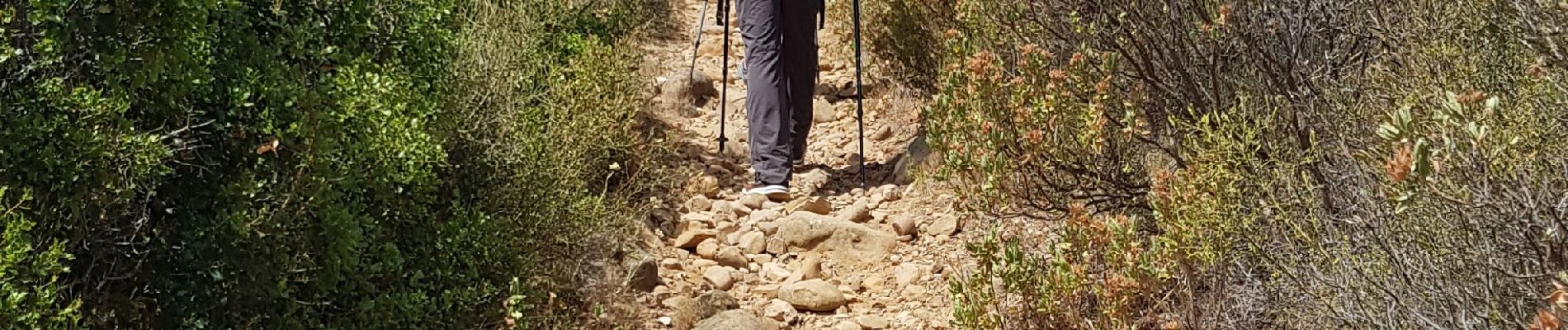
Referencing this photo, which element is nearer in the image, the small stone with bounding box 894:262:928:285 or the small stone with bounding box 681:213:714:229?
the small stone with bounding box 894:262:928:285

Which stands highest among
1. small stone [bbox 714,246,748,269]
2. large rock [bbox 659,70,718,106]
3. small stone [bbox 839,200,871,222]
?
large rock [bbox 659,70,718,106]

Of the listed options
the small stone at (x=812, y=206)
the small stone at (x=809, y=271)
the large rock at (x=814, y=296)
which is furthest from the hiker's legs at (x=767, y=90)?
the large rock at (x=814, y=296)

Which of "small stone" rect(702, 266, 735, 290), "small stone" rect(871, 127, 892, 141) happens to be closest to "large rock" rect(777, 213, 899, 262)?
"small stone" rect(702, 266, 735, 290)

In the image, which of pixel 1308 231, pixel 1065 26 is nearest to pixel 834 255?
pixel 1065 26

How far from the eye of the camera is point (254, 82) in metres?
3.15

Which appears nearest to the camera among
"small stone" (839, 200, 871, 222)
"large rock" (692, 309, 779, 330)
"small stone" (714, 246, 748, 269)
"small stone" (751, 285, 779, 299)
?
"large rock" (692, 309, 779, 330)

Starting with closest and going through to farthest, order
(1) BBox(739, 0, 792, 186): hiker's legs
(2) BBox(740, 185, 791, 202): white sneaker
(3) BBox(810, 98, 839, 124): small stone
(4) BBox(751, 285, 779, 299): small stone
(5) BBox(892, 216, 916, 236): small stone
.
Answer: (4) BBox(751, 285, 779, 299): small stone → (5) BBox(892, 216, 916, 236): small stone → (1) BBox(739, 0, 792, 186): hiker's legs → (2) BBox(740, 185, 791, 202): white sneaker → (3) BBox(810, 98, 839, 124): small stone

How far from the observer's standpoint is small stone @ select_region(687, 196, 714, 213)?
6168 millimetres

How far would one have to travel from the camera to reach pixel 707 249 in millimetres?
5641

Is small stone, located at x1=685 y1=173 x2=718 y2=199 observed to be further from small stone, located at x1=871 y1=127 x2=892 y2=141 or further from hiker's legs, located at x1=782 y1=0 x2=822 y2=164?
small stone, located at x1=871 y1=127 x2=892 y2=141

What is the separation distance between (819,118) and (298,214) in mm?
4653

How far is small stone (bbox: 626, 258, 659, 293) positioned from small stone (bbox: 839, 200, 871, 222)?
41.7 inches

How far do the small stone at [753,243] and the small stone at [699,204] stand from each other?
376 mm

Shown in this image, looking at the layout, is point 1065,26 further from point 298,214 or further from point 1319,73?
point 298,214
